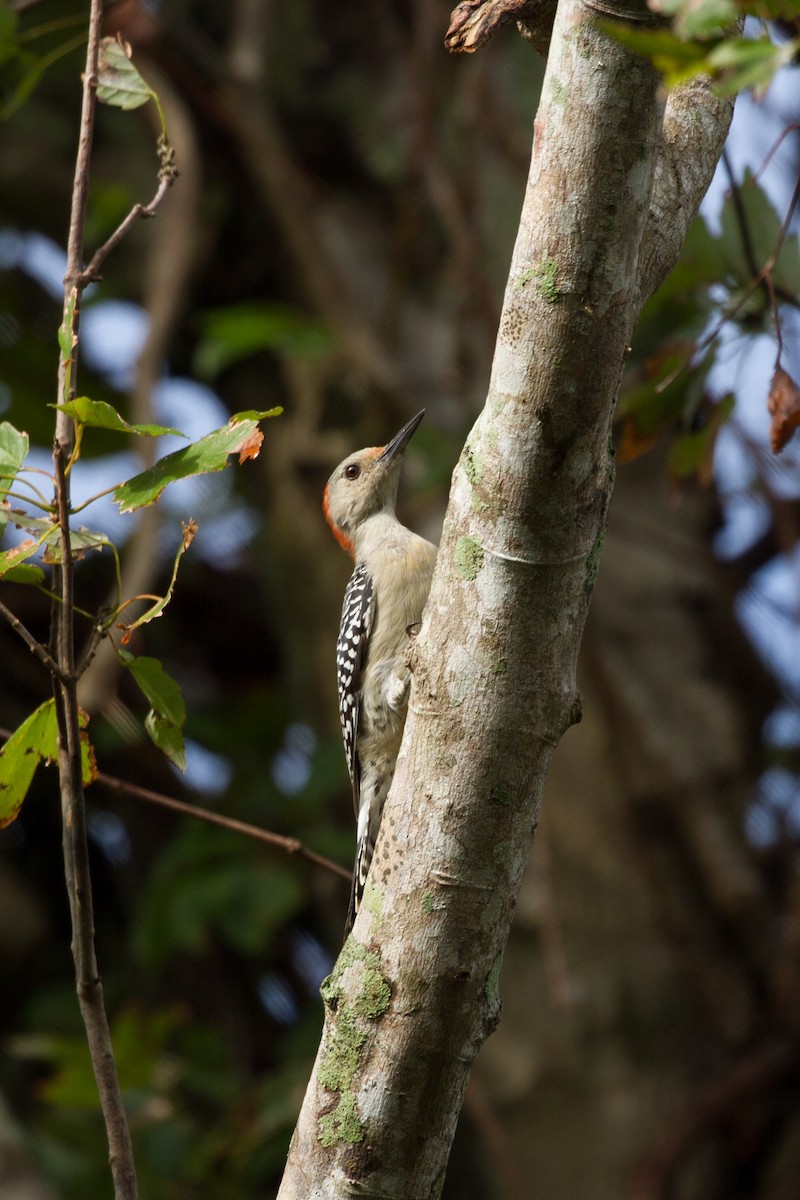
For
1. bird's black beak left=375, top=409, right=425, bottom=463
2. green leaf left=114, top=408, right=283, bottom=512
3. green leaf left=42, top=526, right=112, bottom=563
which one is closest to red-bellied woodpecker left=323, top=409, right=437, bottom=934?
bird's black beak left=375, top=409, right=425, bottom=463

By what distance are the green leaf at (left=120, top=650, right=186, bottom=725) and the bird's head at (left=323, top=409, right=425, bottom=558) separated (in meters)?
2.69

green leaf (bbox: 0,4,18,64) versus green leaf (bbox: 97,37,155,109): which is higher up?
green leaf (bbox: 0,4,18,64)

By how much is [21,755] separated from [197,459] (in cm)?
67

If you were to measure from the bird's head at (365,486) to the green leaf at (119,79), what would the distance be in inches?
85.7

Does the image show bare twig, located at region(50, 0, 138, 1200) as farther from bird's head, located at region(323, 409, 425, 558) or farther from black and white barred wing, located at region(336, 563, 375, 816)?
bird's head, located at region(323, 409, 425, 558)

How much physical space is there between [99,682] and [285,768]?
12.2 ft

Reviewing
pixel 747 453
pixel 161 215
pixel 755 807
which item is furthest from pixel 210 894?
pixel 161 215

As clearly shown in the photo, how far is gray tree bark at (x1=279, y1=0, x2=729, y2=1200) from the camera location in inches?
68.9

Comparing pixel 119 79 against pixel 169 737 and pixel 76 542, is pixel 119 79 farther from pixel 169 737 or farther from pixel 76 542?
pixel 169 737

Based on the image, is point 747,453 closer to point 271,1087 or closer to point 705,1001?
point 705,1001

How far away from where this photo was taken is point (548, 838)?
21.7ft

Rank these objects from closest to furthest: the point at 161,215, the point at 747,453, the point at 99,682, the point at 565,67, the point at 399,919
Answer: the point at 565,67 → the point at 399,919 → the point at 99,682 → the point at 747,453 → the point at 161,215

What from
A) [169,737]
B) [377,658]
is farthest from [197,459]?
[377,658]

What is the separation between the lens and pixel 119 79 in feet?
8.55
